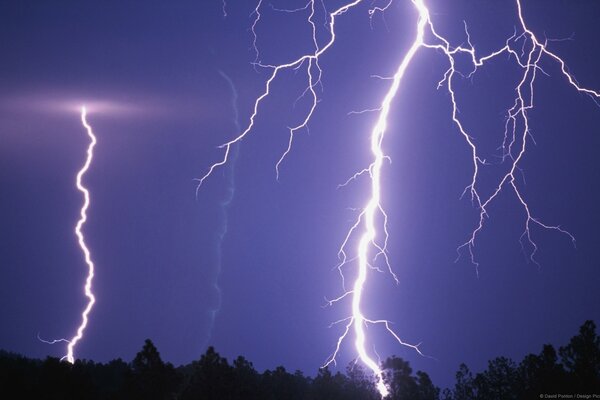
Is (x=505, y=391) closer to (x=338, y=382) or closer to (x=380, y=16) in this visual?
(x=338, y=382)

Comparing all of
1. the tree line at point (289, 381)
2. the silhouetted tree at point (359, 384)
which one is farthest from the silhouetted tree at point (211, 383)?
the silhouetted tree at point (359, 384)

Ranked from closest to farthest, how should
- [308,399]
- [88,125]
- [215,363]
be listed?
[215,363]
[308,399]
[88,125]

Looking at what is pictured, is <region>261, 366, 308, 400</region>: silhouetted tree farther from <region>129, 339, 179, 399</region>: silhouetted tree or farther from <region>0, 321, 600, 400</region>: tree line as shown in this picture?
<region>129, 339, 179, 399</region>: silhouetted tree

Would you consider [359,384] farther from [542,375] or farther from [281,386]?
[542,375]

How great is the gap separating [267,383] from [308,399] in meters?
1.45

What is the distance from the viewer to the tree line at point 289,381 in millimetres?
8992

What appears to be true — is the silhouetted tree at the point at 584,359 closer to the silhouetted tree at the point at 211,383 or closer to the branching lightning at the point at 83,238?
the silhouetted tree at the point at 211,383

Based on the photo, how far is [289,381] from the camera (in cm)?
1481

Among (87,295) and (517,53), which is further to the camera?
(87,295)

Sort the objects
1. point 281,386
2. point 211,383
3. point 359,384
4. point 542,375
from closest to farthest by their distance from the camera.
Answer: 1. point 211,383
2. point 542,375
3. point 281,386
4. point 359,384

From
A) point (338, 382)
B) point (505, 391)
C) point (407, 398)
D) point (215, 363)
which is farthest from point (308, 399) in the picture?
point (505, 391)

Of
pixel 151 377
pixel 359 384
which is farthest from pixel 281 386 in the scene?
pixel 151 377

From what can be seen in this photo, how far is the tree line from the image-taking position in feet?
29.5

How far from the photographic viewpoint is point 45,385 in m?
8.78
